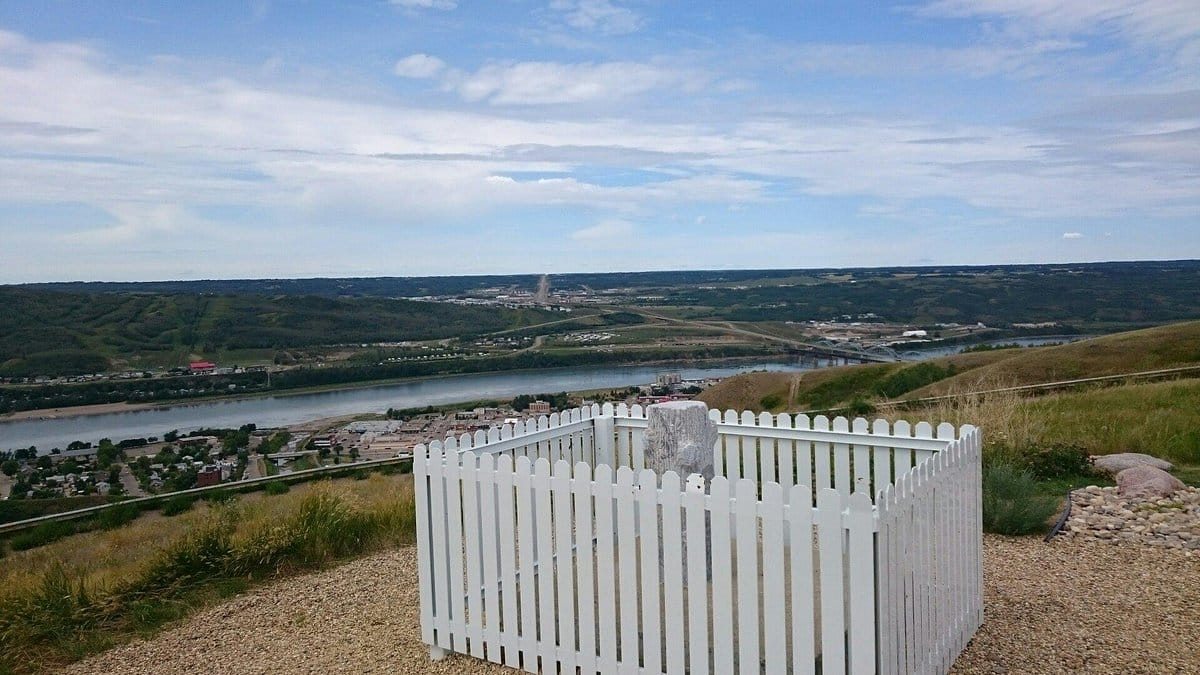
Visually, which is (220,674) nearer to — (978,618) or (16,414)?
(978,618)

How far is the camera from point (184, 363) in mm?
35156

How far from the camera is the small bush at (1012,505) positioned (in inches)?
315

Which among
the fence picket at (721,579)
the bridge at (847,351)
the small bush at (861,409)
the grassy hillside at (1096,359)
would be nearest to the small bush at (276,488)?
the fence picket at (721,579)

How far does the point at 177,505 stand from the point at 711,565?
10.7 m

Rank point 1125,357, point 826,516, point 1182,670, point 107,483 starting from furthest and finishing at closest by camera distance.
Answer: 1. point 1125,357
2. point 107,483
3. point 1182,670
4. point 826,516

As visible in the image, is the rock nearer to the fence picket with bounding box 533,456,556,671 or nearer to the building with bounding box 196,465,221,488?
the fence picket with bounding box 533,456,556,671

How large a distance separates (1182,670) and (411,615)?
5.39m

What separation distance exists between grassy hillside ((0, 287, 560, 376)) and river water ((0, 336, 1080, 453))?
5125 millimetres

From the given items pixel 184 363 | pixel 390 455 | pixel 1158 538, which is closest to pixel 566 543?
pixel 1158 538

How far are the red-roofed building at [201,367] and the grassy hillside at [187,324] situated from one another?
106cm

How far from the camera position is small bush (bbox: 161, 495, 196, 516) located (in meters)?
12.5

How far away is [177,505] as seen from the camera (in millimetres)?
12711

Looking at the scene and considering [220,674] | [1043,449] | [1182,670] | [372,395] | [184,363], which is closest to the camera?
[1182,670]

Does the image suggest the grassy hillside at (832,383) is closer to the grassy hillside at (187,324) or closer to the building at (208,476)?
the building at (208,476)
